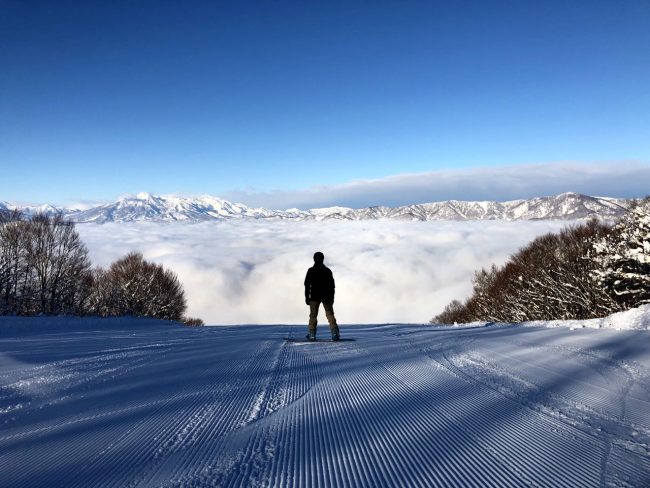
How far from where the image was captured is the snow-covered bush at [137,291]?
52406 millimetres

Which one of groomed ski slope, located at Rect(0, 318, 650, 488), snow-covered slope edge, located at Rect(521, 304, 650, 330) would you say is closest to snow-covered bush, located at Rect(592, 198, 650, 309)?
snow-covered slope edge, located at Rect(521, 304, 650, 330)

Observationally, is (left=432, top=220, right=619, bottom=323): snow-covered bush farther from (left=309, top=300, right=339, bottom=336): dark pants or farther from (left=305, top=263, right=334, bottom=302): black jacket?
(left=309, top=300, right=339, bottom=336): dark pants

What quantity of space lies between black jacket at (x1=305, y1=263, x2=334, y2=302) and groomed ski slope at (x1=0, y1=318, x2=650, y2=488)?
3082 millimetres

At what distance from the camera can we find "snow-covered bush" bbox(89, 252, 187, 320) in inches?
2063

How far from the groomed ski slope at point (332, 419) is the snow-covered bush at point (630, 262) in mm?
22809

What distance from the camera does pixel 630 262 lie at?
2650 centimetres

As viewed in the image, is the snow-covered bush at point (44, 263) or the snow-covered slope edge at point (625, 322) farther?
the snow-covered bush at point (44, 263)

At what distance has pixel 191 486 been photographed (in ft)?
8.66

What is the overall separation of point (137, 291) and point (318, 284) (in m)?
50.6

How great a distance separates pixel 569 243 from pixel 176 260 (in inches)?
6818

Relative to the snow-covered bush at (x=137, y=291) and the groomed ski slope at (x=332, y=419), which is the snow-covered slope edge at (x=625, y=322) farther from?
the snow-covered bush at (x=137, y=291)

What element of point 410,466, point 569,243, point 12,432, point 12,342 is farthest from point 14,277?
point 569,243

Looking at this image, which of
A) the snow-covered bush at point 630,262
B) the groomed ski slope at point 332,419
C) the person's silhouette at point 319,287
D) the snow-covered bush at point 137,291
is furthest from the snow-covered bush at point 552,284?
the snow-covered bush at point 137,291

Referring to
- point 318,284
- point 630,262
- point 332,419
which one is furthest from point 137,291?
point 332,419
